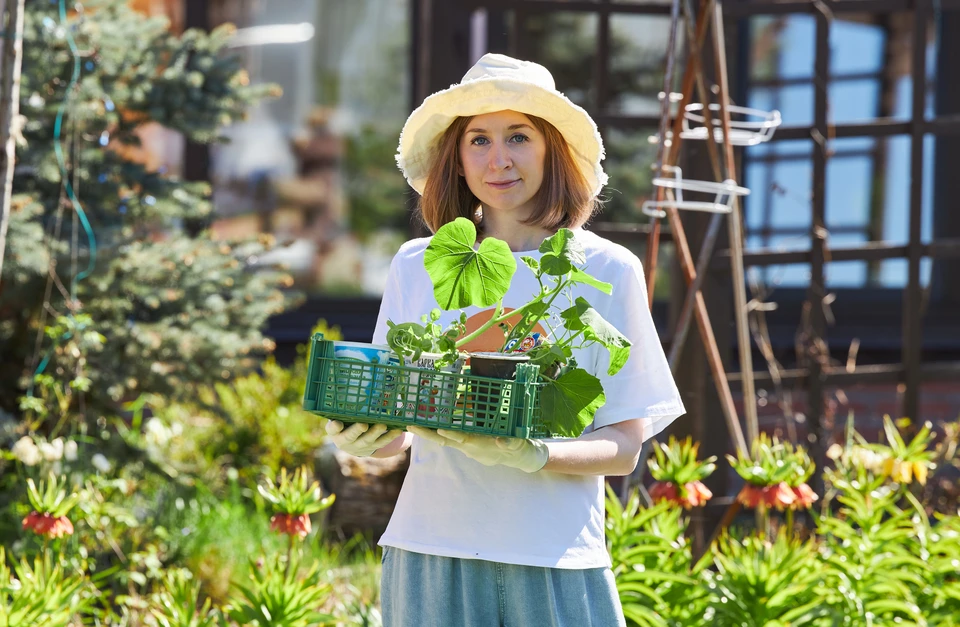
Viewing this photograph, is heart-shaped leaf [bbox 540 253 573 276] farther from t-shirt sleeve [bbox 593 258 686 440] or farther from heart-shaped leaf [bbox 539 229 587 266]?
t-shirt sleeve [bbox 593 258 686 440]

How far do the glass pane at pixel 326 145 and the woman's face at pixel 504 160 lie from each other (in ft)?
15.1

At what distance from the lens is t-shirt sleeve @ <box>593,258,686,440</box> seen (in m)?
1.78

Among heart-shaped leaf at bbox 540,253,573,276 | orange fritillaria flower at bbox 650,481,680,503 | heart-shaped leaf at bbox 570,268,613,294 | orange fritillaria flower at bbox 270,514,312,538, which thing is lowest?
orange fritillaria flower at bbox 270,514,312,538

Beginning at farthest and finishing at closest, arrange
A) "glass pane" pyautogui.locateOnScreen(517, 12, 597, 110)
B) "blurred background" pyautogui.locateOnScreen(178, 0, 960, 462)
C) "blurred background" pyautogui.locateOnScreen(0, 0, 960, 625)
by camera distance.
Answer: "glass pane" pyautogui.locateOnScreen(517, 12, 597, 110) → "blurred background" pyautogui.locateOnScreen(178, 0, 960, 462) → "blurred background" pyautogui.locateOnScreen(0, 0, 960, 625)

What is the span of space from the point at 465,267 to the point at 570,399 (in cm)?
25

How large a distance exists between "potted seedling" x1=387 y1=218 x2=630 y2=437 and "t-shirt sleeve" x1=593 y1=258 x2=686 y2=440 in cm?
13

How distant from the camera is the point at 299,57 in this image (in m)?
6.90

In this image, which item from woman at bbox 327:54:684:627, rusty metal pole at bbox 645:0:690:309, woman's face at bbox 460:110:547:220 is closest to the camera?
woman at bbox 327:54:684:627

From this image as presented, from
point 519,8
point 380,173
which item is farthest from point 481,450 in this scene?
point 380,173

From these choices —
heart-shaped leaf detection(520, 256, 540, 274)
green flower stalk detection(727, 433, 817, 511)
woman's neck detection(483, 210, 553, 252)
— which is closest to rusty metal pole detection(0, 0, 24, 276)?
woman's neck detection(483, 210, 553, 252)

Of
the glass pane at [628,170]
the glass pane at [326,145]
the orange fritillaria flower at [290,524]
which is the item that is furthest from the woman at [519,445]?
the glass pane at [326,145]

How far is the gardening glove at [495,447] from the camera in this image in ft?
5.09

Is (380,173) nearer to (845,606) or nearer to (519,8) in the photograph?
(519,8)

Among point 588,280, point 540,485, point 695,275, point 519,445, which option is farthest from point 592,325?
point 695,275
